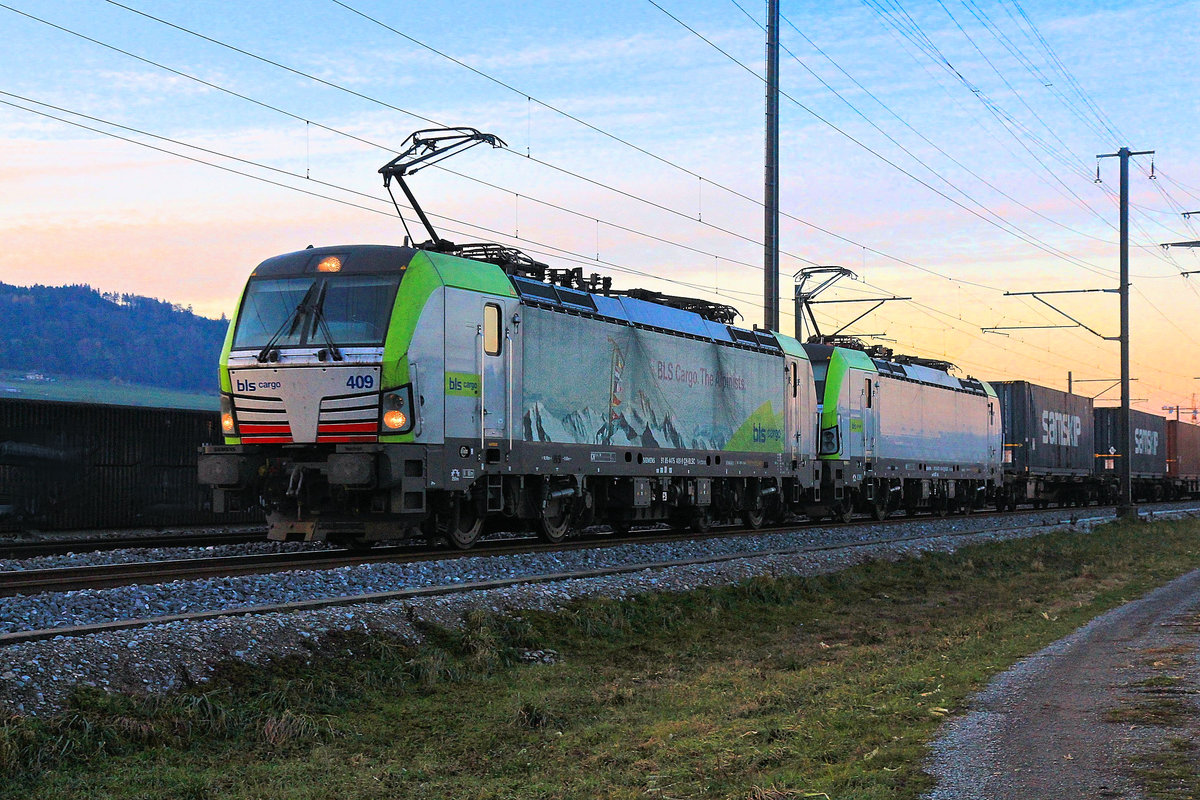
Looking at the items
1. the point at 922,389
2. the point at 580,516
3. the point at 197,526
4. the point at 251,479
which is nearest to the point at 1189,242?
the point at 922,389

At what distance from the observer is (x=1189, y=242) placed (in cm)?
4331

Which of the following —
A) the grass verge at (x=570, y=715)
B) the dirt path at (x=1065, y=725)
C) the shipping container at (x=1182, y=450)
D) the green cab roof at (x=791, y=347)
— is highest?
the green cab roof at (x=791, y=347)

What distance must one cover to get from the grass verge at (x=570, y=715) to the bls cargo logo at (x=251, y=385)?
5688 millimetres

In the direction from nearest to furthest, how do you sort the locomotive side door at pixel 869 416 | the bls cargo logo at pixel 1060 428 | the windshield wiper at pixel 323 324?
the windshield wiper at pixel 323 324, the locomotive side door at pixel 869 416, the bls cargo logo at pixel 1060 428

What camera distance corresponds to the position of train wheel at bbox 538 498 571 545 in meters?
19.8

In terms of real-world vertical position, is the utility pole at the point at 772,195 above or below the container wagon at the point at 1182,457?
above

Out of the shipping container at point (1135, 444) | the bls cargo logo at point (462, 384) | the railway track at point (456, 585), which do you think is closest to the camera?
the railway track at point (456, 585)

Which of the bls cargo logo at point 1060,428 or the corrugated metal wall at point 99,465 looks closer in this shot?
the corrugated metal wall at point 99,465

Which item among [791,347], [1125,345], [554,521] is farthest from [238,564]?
[1125,345]

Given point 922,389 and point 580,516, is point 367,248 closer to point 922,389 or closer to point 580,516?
point 580,516

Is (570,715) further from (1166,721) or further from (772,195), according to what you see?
(772,195)

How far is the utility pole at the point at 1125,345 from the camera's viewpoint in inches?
1426

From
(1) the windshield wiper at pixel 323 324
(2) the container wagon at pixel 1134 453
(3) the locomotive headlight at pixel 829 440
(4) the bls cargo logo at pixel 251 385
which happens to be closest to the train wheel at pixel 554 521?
(1) the windshield wiper at pixel 323 324

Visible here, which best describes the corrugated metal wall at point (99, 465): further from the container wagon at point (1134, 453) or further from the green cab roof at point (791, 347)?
the container wagon at point (1134, 453)
